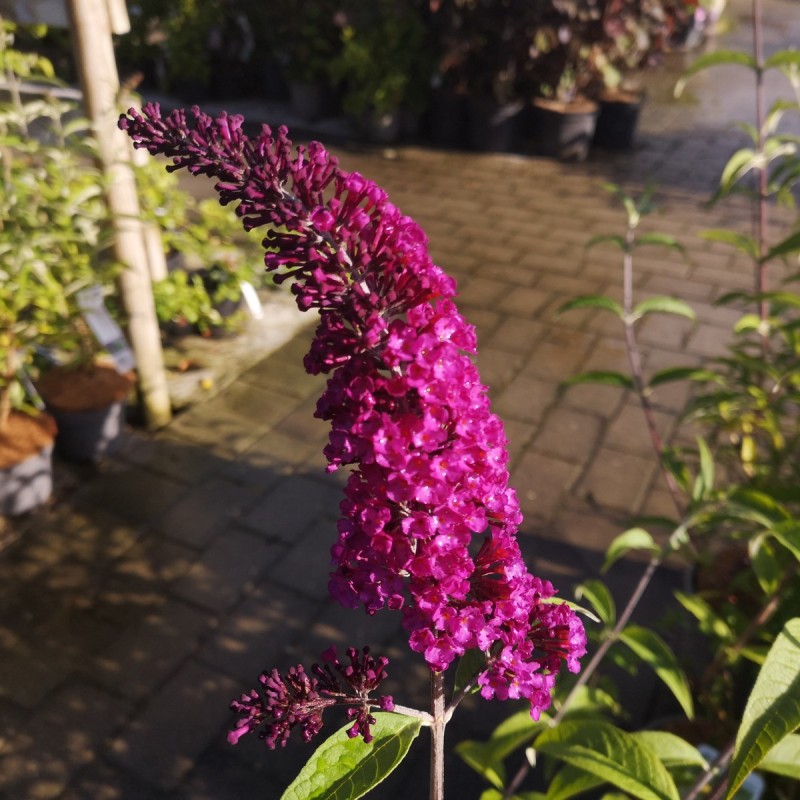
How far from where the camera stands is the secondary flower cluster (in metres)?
0.84

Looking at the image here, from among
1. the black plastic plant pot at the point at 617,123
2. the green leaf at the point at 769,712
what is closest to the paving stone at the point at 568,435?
the green leaf at the point at 769,712

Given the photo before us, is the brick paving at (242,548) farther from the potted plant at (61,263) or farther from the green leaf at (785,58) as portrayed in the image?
the green leaf at (785,58)

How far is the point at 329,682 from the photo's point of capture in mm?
896

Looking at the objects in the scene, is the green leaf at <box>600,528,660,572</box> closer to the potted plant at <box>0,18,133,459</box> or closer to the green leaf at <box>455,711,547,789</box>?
the green leaf at <box>455,711,547,789</box>

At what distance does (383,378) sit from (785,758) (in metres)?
0.97

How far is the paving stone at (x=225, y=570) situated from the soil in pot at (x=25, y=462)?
26.1 inches

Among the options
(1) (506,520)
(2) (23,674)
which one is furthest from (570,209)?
(1) (506,520)

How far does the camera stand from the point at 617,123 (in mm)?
6500

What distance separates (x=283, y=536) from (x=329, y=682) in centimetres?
183

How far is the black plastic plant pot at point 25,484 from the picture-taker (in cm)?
256

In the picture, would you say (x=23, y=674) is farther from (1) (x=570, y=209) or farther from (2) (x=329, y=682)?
(1) (x=570, y=209)

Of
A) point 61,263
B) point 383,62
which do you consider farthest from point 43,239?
point 383,62

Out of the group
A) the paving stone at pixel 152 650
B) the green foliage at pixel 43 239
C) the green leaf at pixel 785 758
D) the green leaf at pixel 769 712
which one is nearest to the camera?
the green leaf at pixel 769 712

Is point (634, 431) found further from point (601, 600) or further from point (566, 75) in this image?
point (566, 75)
